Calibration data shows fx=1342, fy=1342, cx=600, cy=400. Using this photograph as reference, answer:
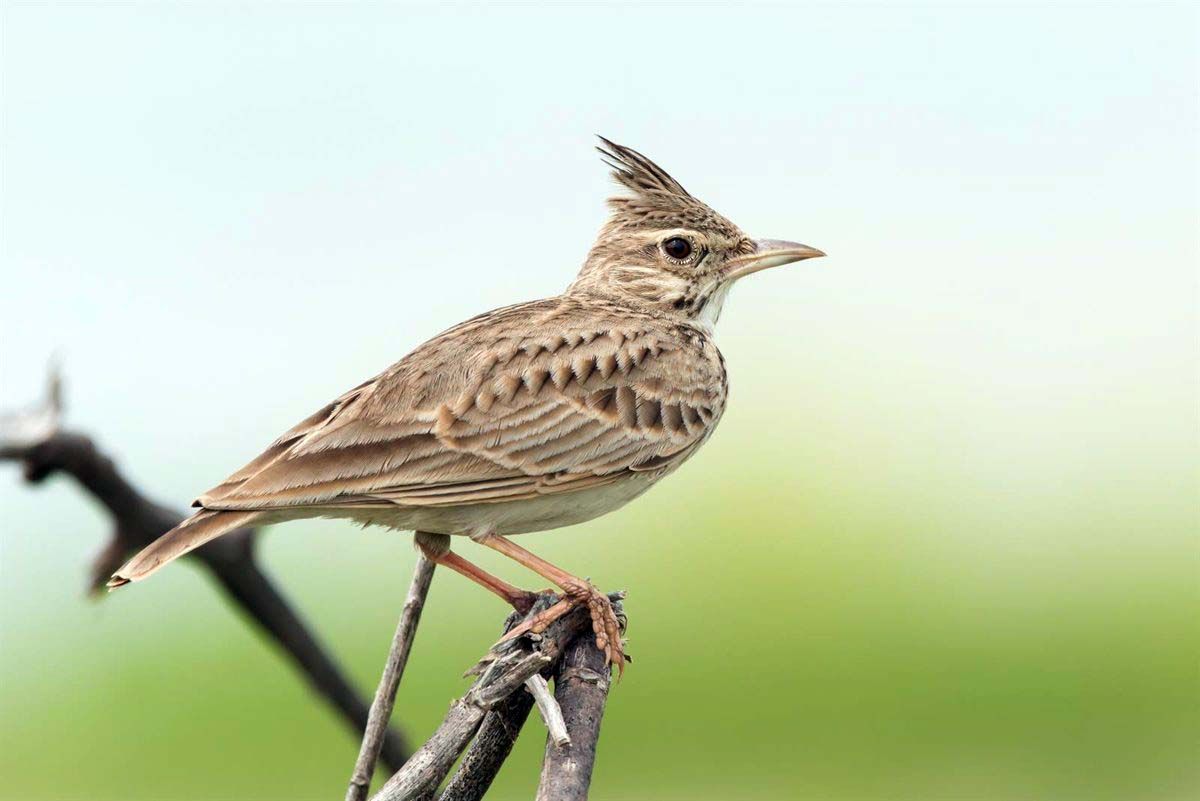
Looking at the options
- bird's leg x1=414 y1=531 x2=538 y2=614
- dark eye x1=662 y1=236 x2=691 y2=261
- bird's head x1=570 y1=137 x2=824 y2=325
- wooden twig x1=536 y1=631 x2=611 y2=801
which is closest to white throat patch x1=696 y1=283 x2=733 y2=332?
bird's head x1=570 y1=137 x2=824 y2=325

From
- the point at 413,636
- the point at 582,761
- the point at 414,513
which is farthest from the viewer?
the point at 414,513

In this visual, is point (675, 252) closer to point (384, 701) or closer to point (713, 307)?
point (713, 307)

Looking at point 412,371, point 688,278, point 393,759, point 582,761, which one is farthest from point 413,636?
point 688,278

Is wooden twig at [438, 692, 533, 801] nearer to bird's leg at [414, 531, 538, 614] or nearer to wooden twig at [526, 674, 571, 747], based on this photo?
wooden twig at [526, 674, 571, 747]

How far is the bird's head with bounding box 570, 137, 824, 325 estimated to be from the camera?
22.7 ft

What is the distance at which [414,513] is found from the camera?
16.9 feet

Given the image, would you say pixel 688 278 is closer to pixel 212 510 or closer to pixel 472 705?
pixel 212 510

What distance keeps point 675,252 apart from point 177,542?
3.45m

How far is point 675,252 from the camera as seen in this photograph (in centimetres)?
695

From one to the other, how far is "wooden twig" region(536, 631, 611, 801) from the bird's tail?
3.90 ft

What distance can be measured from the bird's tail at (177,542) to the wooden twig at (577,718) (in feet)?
3.90

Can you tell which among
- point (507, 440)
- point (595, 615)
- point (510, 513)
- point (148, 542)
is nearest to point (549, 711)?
point (595, 615)

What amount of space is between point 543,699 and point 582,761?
239 millimetres

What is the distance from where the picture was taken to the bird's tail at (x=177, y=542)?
410 centimetres
